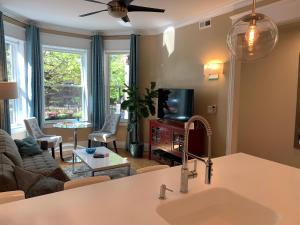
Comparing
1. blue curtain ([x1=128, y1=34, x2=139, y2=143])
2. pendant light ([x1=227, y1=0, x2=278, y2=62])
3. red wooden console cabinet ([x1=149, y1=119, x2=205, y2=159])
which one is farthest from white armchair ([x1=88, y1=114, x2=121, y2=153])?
pendant light ([x1=227, y1=0, x2=278, y2=62])

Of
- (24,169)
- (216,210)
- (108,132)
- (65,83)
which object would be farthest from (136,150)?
(216,210)

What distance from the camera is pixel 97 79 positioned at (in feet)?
19.2

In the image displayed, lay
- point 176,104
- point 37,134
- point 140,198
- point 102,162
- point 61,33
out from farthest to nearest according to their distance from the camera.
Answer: point 61,33 → point 37,134 → point 176,104 → point 102,162 → point 140,198

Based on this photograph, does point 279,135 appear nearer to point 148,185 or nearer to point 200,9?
point 200,9

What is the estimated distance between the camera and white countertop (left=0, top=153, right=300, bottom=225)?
1146 mm

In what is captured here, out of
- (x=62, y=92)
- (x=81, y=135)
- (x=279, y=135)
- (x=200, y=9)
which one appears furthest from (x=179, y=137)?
(x=62, y=92)

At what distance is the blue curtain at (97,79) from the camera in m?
5.81

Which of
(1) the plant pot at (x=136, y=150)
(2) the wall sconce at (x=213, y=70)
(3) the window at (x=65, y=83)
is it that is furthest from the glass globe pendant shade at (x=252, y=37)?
(3) the window at (x=65, y=83)

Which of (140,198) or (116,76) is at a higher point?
(116,76)

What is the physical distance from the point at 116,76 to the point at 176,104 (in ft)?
6.98

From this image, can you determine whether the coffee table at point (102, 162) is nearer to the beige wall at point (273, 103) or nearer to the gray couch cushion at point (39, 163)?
the gray couch cushion at point (39, 163)

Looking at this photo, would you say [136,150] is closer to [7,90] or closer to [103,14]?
[103,14]

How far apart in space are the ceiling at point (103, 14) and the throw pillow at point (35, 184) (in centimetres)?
292

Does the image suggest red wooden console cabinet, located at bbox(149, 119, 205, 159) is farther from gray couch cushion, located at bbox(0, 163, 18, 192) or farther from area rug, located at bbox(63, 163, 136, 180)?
gray couch cushion, located at bbox(0, 163, 18, 192)
